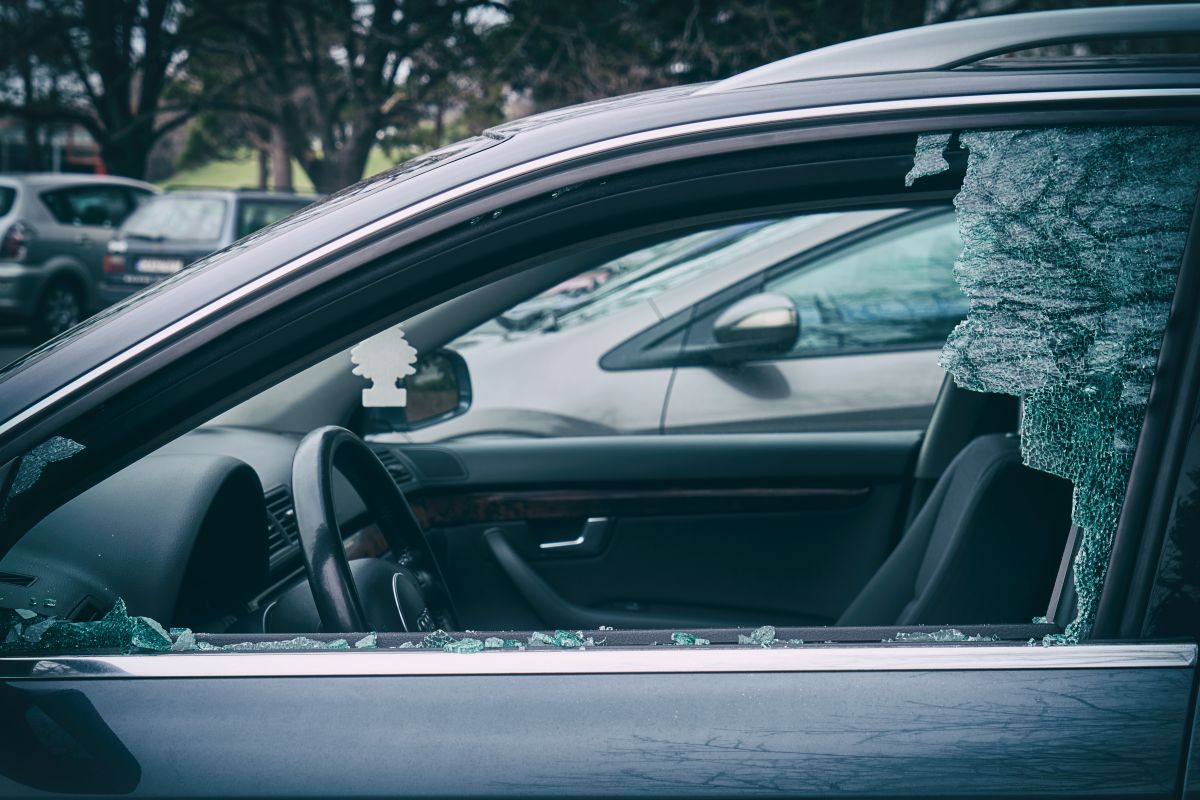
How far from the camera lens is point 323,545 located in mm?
1417

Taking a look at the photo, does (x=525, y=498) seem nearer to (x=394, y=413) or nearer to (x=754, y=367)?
(x=394, y=413)

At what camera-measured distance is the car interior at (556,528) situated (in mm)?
1338

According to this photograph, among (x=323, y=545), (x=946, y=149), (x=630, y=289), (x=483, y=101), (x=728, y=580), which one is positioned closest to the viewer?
(x=946, y=149)

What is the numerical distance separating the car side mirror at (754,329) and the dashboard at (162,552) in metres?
2.08

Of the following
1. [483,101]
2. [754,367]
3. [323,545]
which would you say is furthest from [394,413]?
[483,101]

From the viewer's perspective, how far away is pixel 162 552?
1.36 metres

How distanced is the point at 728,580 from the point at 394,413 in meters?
0.90

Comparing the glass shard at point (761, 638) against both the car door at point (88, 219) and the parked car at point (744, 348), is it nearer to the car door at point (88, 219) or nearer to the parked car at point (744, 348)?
the parked car at point (744, 348)

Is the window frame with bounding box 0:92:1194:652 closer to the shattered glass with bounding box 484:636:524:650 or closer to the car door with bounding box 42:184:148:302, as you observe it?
the shattered glass with bounding box 484:636:524:650

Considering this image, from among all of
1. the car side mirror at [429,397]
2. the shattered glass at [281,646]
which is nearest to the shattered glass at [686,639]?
the shattered glass at [281,646]

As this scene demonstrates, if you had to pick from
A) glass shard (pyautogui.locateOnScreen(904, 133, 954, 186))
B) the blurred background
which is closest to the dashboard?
glass shard (pyautogui.locateOnScreen(904, 133, 954, 186))

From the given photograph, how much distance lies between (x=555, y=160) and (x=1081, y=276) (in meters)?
0.59

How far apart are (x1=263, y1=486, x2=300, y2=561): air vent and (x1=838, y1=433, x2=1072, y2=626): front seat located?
3.41ft

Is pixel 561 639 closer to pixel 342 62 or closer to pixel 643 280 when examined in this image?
pixel 643 280
